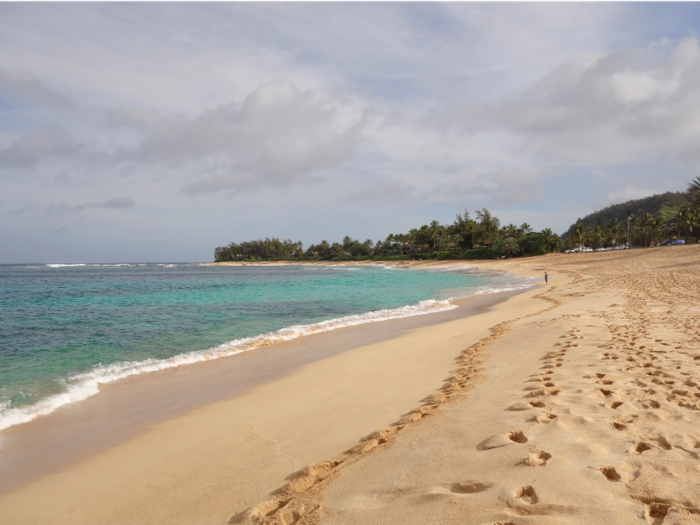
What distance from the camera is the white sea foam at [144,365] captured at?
6.89 m

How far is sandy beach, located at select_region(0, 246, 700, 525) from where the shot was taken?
296cm

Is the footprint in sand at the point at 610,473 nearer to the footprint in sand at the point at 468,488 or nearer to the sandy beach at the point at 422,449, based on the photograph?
the sandy beach at the point at 422,449

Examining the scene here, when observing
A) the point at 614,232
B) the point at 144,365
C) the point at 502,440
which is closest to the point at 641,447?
the point at 502,440

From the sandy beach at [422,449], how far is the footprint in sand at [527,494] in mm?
14

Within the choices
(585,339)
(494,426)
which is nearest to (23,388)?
(494,426)

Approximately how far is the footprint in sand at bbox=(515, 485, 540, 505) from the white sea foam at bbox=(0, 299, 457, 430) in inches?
301

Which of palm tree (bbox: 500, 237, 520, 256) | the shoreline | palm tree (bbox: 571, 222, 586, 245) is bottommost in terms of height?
the shoreline

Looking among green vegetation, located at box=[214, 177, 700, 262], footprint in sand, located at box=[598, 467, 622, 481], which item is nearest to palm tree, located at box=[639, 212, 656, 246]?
green vegetation, located at box=[214, 177, 700, 262]

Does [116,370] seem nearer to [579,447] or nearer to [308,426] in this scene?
[308,426]

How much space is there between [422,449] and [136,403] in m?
5.89

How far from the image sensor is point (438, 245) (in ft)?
364

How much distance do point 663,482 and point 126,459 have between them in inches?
225

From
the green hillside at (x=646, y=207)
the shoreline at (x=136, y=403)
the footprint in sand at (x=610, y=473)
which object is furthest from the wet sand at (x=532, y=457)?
the green hillside at (x=646, y=207)

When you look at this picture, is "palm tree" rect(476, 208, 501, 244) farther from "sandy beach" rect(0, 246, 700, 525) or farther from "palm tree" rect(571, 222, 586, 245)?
"sandy beach" rect(0, 246, 700, 525)
